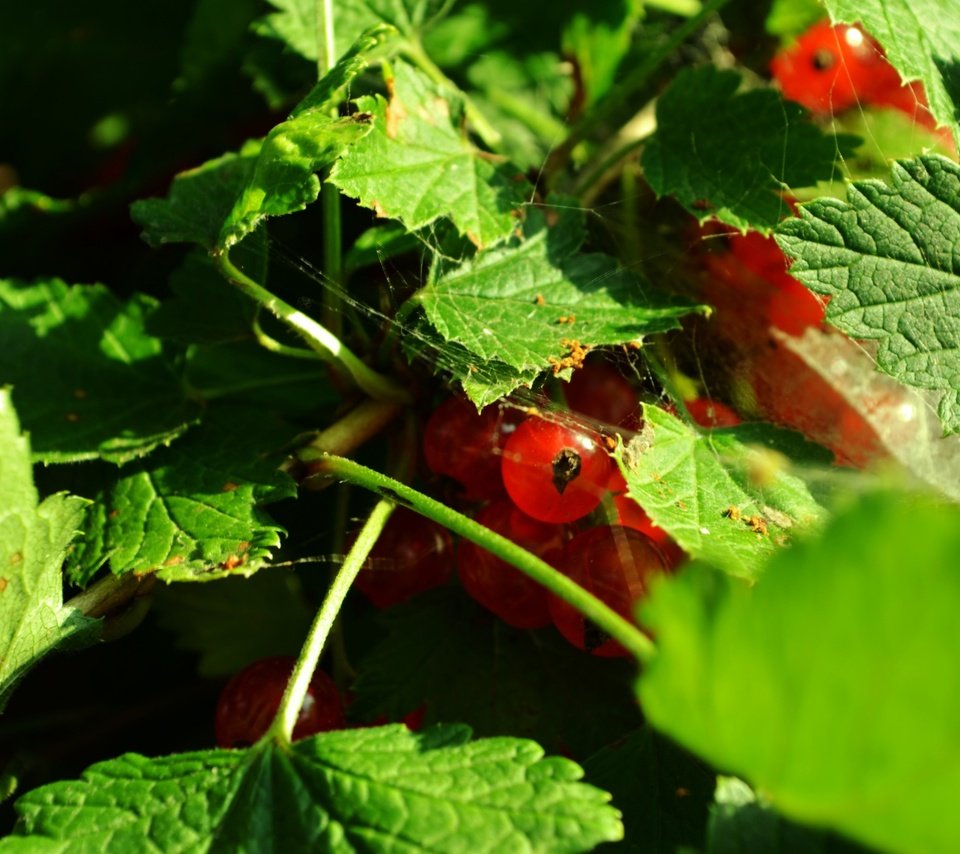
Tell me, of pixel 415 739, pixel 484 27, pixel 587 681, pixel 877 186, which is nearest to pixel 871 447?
pixel 877 186

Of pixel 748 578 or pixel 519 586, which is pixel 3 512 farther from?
pixel 748 578

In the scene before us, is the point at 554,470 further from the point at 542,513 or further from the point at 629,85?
the point at 629,85

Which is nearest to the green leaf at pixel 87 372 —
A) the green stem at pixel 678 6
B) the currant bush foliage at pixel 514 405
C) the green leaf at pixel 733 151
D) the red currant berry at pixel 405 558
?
the currant bush foliage at pixel 514 405

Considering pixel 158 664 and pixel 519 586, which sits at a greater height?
pixel 519 586

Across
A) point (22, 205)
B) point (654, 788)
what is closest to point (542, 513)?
point (654, 788)

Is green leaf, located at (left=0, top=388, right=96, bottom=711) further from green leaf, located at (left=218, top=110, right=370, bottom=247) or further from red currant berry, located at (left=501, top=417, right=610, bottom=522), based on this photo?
red currant berry, located at (left=501, top=417, right=610, bottom=522)
